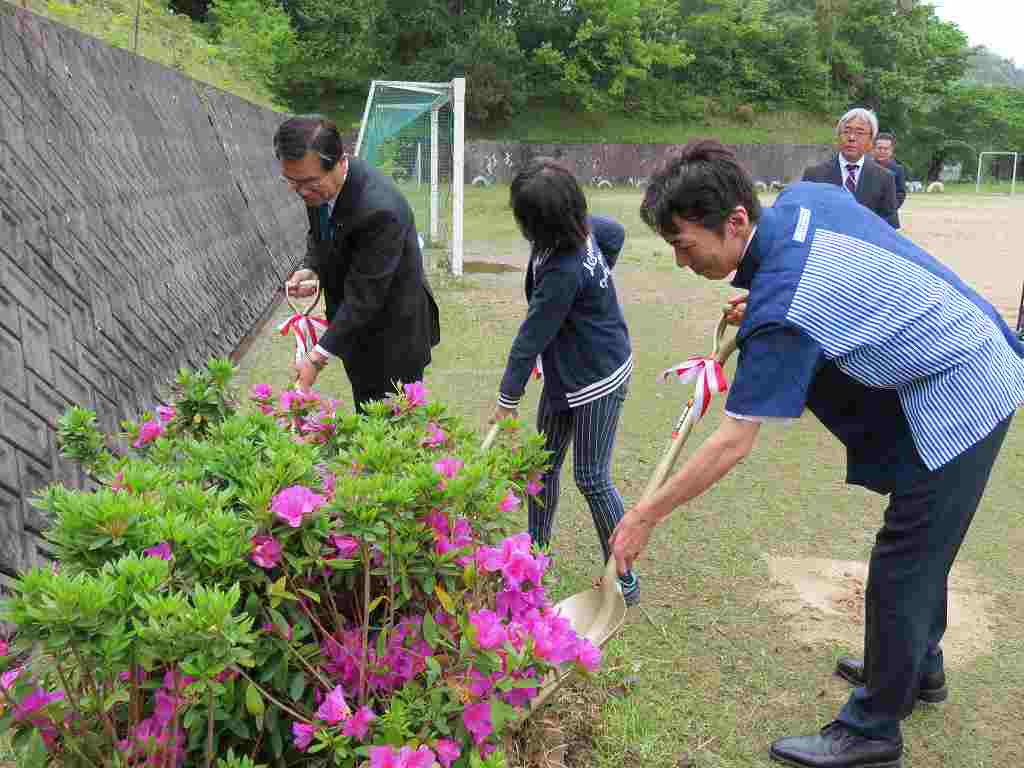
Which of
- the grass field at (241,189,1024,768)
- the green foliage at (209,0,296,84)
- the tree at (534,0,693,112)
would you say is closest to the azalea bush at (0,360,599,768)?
the grass field at (241,189,1024,768)

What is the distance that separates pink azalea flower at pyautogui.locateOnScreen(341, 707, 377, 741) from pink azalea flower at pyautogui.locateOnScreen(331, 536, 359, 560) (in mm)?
282

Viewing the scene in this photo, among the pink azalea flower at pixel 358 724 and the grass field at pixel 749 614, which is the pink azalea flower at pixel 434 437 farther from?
the grass field at pixel 749 614

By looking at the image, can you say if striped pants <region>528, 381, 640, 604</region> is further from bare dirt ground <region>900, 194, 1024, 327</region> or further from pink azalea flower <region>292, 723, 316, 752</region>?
bare dirt ground <region>900, 194, 1024, 327</region>

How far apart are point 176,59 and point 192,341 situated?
21.7ft

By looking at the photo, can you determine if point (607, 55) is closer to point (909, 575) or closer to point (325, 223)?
point (325, 223)

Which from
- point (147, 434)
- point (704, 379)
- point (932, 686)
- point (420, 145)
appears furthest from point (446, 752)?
point (420, 145)

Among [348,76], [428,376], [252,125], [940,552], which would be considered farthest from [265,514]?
[348,76]

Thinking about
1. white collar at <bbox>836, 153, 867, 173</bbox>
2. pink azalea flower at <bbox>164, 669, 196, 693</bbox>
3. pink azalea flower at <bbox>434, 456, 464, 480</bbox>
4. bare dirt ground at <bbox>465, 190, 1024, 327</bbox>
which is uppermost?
white collar at <bbox>836, 153, 867, 173</bbox>

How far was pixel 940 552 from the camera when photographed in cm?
238

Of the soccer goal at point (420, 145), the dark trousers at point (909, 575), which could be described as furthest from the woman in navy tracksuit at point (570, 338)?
the soccer goal at point (420, 145)

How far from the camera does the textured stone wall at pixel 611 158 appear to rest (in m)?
37.2

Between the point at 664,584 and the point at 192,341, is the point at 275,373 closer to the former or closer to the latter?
the point at 192,341

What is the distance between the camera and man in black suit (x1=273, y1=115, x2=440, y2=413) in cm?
299

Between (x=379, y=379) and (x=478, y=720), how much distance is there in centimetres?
187
